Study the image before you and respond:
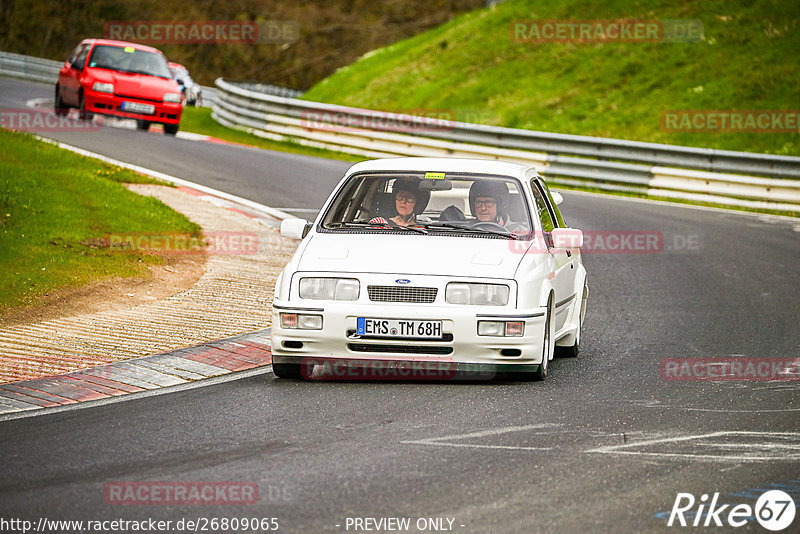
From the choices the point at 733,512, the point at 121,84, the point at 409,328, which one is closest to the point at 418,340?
the point at 409,328

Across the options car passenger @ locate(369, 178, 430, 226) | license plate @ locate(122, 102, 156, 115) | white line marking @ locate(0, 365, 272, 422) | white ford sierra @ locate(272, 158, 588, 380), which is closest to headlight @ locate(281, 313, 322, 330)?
white ford sierra @ locate(272, 158, 588, 380)

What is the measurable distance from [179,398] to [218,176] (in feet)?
44.0

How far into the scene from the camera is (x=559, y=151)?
82.0 ft

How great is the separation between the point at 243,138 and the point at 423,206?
A: 67.2 ft

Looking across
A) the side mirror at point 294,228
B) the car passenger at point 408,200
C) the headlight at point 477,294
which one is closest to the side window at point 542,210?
the car passenger at point 408,200

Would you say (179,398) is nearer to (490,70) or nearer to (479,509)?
(479,509)

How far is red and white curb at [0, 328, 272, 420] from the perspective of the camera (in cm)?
789

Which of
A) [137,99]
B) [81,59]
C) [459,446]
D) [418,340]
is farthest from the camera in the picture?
[81,59]

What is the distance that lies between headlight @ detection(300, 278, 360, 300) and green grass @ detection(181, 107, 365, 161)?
729 inches

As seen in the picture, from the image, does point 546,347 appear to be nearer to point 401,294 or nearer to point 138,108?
point 401,294

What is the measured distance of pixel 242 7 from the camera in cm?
5903

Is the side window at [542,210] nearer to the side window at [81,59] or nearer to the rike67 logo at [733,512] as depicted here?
the rike67 logo at [733,512]

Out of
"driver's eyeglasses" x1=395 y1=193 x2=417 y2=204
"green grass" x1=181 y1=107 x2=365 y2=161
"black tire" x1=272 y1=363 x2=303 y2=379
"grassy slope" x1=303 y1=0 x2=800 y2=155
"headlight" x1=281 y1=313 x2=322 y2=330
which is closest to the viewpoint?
"headlight" x1=281 y1=313 x2=322 y2=330

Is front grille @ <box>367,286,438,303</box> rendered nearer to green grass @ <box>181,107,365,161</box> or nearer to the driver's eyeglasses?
the driver's eyeglasses
